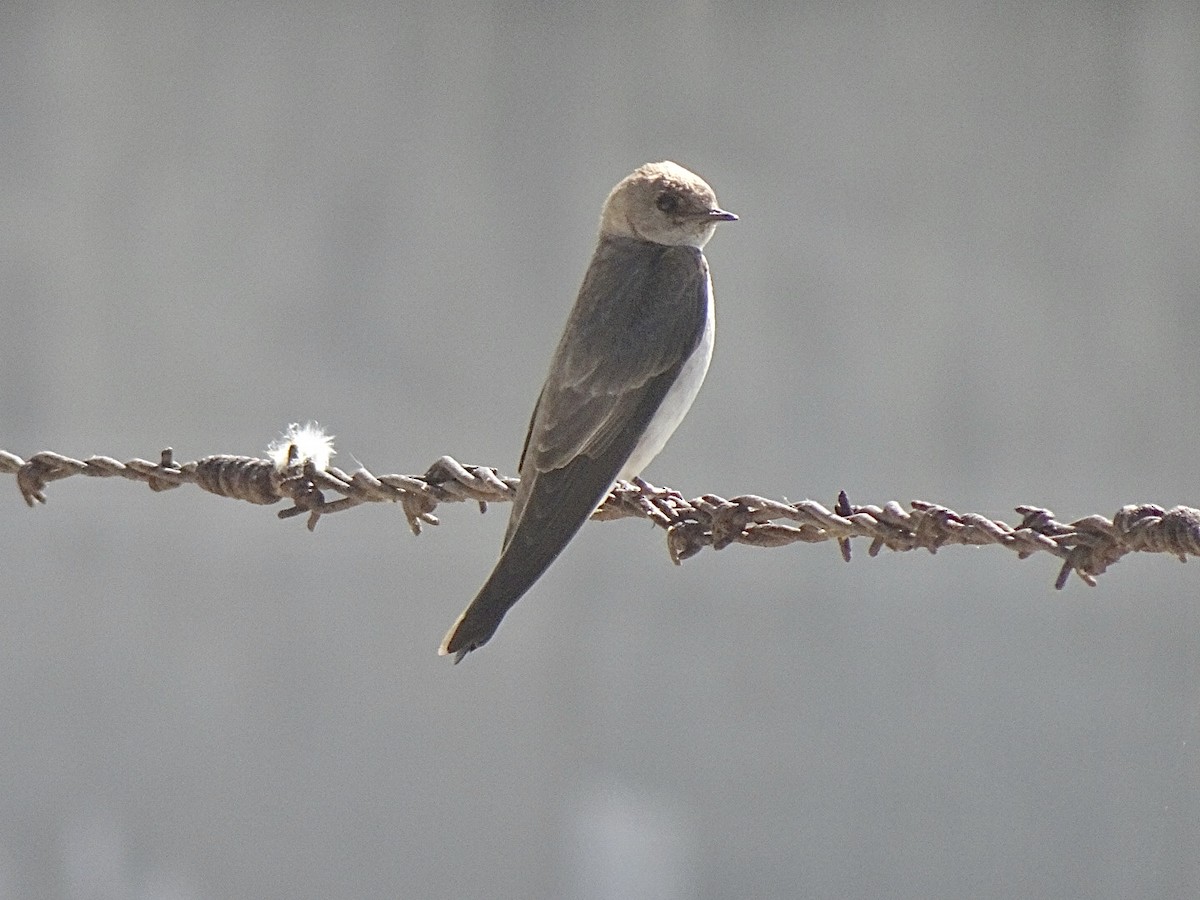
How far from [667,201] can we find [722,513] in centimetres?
117

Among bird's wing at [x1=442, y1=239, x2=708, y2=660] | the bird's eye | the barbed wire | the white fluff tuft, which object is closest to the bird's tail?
bird's wing at [x1=442, y1=239, x2=708, y2=660]

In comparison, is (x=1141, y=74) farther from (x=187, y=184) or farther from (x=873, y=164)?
(x=187, y=184)

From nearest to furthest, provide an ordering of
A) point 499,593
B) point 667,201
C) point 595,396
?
point 499,593, point 595,396, point 667,201

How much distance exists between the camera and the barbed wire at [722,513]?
5.37 ft

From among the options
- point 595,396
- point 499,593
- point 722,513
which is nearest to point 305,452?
point 499,593

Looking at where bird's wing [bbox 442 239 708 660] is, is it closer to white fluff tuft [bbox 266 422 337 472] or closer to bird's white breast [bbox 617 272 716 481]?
bird's white breast [bbox 617 272 716 481]

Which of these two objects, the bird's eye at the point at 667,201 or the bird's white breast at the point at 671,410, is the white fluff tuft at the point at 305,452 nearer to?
the bird's white breast at the point at 671,410

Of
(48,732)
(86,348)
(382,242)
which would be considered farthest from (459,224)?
(48,732)

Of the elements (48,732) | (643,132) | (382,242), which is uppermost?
(643,132)

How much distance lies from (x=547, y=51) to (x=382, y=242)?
68 centimetres

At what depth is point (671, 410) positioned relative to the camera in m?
2.75

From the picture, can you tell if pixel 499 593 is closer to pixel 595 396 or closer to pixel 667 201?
pixel 595 396

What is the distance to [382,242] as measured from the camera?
13.9 feet

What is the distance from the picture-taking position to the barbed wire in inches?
64.5
